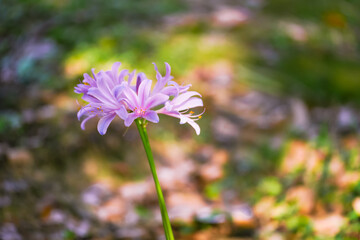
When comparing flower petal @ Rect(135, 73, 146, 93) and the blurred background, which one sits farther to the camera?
the blurred background

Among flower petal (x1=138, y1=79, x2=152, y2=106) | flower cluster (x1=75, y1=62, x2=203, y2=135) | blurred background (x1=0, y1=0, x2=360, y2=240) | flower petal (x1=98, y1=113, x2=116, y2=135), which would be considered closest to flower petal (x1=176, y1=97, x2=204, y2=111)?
flower cluster (x1=75, y1=62, x2=203, y2=135)

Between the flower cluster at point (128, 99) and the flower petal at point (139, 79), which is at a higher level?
the flower petal at point (139, 79)

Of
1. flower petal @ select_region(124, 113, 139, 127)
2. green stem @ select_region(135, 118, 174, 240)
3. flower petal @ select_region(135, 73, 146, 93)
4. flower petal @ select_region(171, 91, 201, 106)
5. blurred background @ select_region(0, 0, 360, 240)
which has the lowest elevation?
green stem @ select_region(135, 118, 174, 240)

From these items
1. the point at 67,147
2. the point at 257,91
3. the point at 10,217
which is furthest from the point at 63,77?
the point at 257,91

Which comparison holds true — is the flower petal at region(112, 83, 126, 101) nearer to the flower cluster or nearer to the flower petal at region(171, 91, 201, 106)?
the flower cluster

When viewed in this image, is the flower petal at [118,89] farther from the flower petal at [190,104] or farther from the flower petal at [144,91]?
the flower petal at [190,104]

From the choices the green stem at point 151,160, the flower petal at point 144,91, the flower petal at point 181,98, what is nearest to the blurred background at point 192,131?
the green stem at point 151,160

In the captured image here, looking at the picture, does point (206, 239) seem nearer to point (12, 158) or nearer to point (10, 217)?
point (10, 217)

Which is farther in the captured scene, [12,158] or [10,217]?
[12,158]
